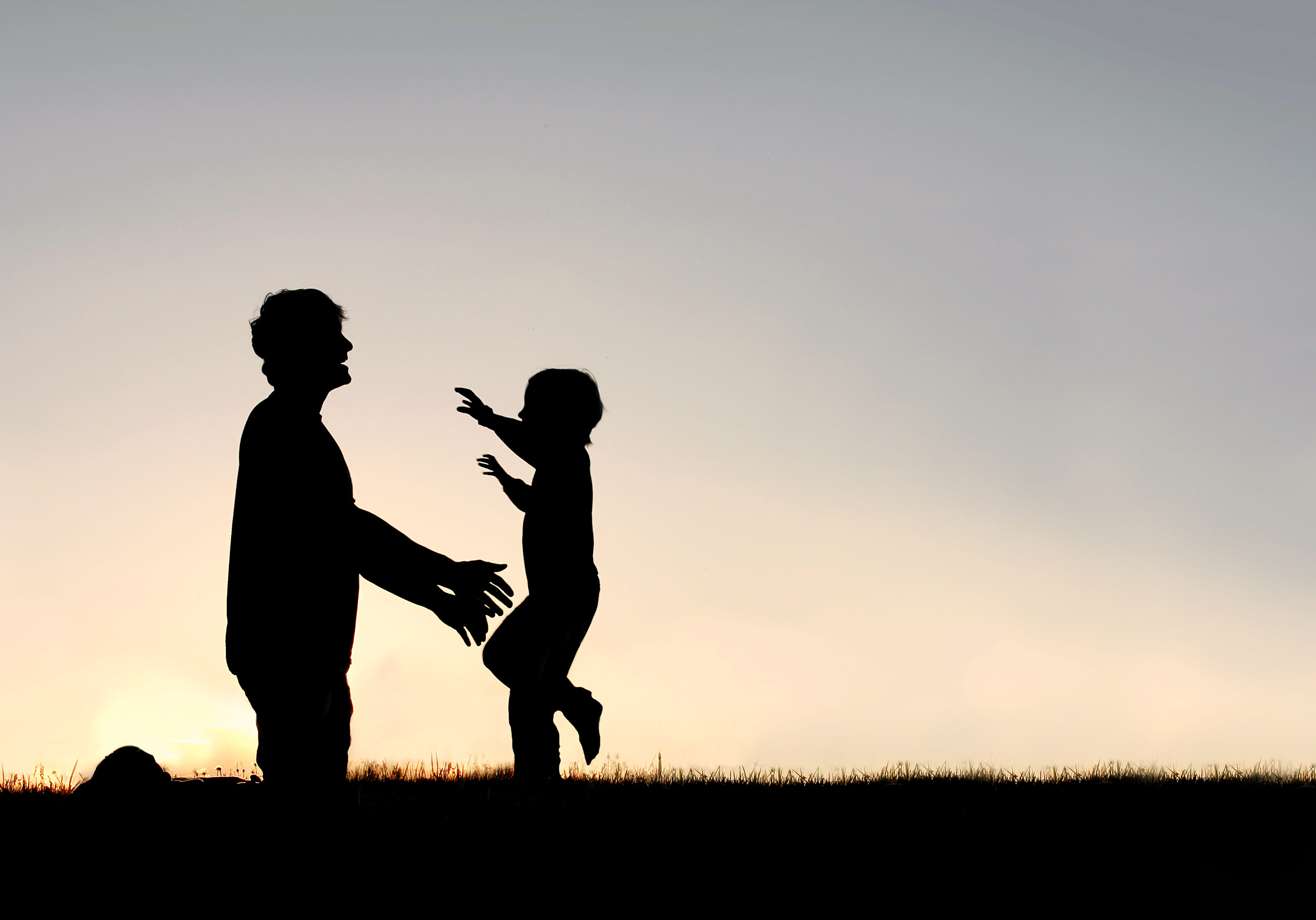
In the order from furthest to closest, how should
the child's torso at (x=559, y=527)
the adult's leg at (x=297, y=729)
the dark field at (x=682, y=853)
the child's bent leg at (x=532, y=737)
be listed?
the child's torso at (x=559, y=527), the child's bent leg at (x=532, y=737), the adult's leg at (x=297, y=729), the dark field at (x=682, y=853)

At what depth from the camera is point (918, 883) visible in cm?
453

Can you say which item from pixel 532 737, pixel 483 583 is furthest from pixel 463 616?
pixel 532 737

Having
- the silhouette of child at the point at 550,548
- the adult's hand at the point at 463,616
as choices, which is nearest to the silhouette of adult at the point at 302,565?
the adult's hand at the point at 463,616

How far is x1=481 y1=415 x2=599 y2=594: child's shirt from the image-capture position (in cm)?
823

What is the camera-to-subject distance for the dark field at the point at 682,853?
4.28m

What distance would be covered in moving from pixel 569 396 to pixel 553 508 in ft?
2.56

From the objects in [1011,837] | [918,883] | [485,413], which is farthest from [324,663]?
[485,413]

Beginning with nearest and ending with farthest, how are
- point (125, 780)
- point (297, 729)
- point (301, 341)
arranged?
point (125, 780) < point (297, 729) < point (301, 341)

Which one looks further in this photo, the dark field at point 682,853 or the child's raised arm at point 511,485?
the child's raised arm at point 511,485

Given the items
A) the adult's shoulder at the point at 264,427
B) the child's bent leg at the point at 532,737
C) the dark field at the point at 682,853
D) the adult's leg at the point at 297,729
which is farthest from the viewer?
the child's bent leg at the point at 532,737

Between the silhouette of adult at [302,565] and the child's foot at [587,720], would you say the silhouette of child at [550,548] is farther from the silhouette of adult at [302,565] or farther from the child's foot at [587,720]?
the silhouette of adult at [302,565]

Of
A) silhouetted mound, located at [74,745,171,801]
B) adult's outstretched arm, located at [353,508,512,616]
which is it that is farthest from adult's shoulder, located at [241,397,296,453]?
silhouetted mound, located at [74,745,171,801]

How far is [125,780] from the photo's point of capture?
444cm

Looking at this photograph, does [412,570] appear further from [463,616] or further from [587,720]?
[587,720]
